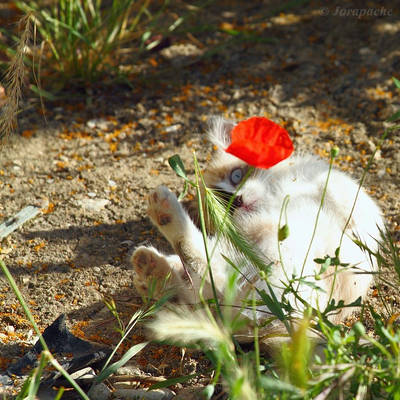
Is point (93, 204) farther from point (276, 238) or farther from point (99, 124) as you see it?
point (276, 238)

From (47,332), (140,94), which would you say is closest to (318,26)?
(140,94)

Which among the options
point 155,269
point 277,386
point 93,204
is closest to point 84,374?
point 155,269

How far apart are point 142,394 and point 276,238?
2.76ft

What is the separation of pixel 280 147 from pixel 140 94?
6.98ft

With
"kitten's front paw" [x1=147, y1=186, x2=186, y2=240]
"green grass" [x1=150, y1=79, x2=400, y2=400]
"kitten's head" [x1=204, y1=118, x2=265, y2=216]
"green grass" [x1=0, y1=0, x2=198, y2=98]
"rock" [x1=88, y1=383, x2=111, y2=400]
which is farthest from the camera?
"green grass" [x1=0, y1=0, x2=198, y2=98]

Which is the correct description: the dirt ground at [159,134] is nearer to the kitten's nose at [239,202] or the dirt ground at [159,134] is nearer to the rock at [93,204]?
the rock at [93,204]

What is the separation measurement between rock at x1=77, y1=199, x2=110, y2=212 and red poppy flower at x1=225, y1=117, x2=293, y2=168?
1326mm

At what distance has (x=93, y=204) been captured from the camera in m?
3.13

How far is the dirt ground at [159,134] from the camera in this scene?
262cm

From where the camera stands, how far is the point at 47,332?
2213 millimetres

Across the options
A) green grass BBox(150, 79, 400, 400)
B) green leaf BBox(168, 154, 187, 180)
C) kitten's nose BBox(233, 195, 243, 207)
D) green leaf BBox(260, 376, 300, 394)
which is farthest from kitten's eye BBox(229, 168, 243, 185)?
green leaf BBox(260, 376, 300, 394)

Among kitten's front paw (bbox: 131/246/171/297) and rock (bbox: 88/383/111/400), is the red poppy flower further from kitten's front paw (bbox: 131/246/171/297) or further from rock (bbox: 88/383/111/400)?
rock (bbox: 88/383/111/400)

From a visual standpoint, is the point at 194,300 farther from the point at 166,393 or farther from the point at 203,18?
the point at 203,18

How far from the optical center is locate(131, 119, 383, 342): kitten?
93.9 inches
